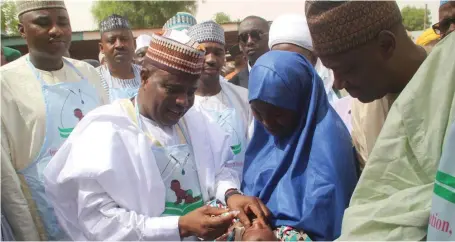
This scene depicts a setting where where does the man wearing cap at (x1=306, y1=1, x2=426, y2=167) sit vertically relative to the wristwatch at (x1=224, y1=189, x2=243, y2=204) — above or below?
above

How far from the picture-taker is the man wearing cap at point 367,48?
5.95 ft

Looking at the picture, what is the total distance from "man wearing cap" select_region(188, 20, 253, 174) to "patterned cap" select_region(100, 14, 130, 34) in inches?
65.6

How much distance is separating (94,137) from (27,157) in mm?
1105

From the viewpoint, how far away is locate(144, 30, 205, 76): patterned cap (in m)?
2.47

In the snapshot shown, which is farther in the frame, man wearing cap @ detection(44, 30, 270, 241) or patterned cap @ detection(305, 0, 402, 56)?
man wearing cap @ detection(44, 30, 270, 241)

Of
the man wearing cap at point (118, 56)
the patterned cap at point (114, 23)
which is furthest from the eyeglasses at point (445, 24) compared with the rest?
the patterned cap at point (114, 23)

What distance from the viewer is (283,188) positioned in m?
2.21

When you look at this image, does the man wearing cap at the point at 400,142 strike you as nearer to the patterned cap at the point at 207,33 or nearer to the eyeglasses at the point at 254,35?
the patterned cap at the point at 207,33

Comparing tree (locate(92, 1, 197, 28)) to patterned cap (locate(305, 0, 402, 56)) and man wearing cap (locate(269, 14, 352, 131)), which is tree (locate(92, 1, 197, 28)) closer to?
man wearing cap (locate(269, 14, 352, 131))

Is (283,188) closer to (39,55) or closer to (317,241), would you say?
(317,241)

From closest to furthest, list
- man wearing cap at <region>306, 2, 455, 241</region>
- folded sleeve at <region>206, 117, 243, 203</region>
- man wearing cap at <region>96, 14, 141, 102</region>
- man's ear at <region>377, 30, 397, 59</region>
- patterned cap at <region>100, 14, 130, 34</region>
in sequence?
man wearing cap at <region>306, 2, 455, 241</region>, man's ear at <region>377, 30, 397, 59</region>, folded sleeve at <region>206, 117, 243, 203</region>, man wearing cap at <region>96, 14, 141, 102</region>, patterned cap at <region>100, 14, 130, 34</region>

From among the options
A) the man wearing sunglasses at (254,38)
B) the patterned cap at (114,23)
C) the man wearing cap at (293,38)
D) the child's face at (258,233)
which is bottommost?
the child's face at (258,233)

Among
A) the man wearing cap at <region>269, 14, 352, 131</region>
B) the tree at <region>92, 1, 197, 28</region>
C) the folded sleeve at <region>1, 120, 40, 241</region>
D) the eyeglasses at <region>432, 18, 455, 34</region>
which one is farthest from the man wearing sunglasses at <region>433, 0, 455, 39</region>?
the tree at <region>92, 1, 197, 28</region>

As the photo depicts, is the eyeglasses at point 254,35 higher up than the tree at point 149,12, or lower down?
higher up
